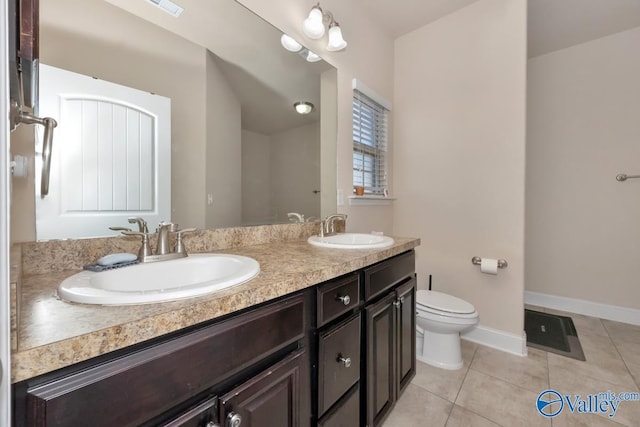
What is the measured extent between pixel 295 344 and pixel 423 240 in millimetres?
1921

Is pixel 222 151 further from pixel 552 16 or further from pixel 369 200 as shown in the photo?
pixel 552 16

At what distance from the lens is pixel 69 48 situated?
81 cm

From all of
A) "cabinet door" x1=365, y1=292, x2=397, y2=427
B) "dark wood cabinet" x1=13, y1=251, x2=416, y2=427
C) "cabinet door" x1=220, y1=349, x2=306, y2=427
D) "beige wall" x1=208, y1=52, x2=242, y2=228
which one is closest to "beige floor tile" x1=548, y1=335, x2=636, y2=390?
"cabinet door" x1=365, y1=292, x2=397, y2=427

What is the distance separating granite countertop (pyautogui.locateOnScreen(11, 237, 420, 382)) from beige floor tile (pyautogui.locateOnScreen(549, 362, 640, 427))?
161 centimetres

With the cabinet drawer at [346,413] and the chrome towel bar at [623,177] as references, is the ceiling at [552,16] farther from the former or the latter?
the cabinet drawer at [346,413]

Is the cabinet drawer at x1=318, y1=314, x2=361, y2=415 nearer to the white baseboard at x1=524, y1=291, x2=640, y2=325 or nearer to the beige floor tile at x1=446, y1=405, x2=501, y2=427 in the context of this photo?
the beige floor tile at x1=446, y1=405, x2=501, y2=427

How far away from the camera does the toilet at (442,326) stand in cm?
164

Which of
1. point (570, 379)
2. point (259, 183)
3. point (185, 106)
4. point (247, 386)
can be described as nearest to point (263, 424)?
point (247, 386)

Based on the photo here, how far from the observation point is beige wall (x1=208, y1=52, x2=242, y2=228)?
1170 millimetres

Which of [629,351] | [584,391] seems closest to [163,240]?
[584,391]

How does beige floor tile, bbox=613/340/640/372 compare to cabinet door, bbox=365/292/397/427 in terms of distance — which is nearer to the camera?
cabinet door, bbox=365/292/397/427

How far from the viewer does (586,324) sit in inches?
93.3

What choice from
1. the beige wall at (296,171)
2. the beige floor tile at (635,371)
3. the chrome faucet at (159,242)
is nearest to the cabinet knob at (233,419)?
the chrome faucet at (159,242)

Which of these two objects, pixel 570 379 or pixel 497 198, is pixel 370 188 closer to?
pixel 497 198
